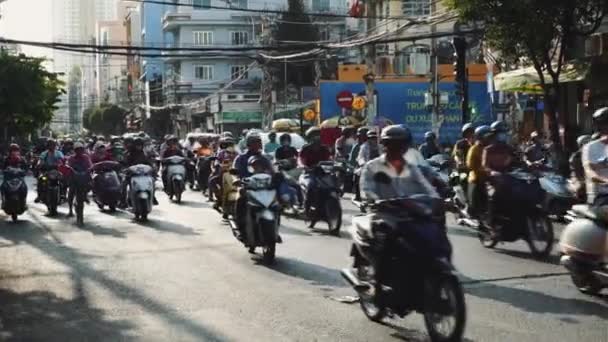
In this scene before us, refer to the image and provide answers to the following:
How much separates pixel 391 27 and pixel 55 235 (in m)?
33.8

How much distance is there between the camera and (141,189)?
18.1 m

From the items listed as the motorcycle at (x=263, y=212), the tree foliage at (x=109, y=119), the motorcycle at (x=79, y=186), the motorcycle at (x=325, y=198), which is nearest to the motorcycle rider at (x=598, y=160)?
the motorcycle at (x=263, y=212)

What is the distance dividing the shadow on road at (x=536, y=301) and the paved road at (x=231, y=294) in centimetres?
1

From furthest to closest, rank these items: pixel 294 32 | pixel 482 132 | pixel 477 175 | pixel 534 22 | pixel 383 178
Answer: pixel 294 32, pixel 534 22, pixel 477 175, pixel 482 132, pixel 383 178

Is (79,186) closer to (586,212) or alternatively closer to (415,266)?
(586,212)

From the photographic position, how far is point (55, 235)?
52.3ft

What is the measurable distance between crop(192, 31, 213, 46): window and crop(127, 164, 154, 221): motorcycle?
5785 centimetres

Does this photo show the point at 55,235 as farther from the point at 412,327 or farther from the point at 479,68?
the point at 479,68

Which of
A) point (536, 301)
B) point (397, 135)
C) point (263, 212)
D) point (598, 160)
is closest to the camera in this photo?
point (397, 135)

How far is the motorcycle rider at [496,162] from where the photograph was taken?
11828 mm

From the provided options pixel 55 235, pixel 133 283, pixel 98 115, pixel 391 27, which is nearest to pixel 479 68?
pixel 391 27

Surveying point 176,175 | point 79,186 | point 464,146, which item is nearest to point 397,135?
point 464,146

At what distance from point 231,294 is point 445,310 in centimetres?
332

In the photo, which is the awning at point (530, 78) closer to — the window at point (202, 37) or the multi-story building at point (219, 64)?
the multi-story building at point (219, 64)
